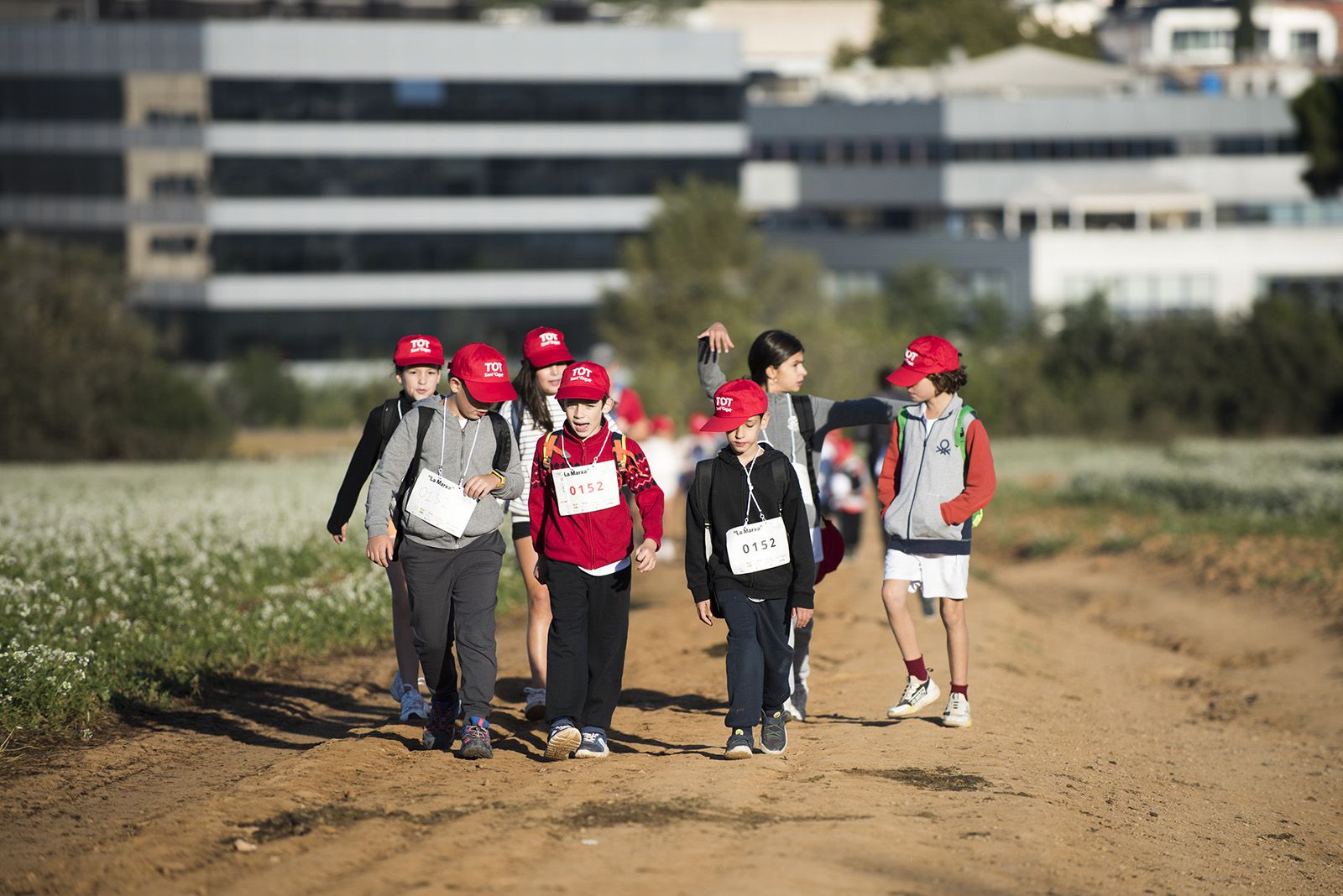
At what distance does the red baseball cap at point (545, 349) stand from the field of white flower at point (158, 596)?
361cm

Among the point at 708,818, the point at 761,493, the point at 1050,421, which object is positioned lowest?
the point at 1050,421

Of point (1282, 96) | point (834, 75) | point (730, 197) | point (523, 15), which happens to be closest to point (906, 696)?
point (730, 197)

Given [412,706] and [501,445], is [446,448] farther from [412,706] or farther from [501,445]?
[412,706]

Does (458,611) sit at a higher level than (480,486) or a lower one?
lower

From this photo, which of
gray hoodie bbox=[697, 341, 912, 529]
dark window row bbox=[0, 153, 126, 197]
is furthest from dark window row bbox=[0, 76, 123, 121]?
gray hoodie bbox=[697, 341, 912, 529]

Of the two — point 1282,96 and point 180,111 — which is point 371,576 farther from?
point 1282,96

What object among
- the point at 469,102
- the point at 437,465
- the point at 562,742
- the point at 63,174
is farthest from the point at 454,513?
the point at 63,174

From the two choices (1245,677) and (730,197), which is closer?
(1245,677)

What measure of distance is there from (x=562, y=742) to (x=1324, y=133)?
156 ft

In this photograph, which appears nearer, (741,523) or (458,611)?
(741,523)

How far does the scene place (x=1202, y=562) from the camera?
21.1 meters

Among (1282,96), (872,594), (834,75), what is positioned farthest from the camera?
(834,75)

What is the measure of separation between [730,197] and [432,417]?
61128mm

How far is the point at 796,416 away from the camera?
9.55m
